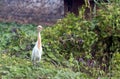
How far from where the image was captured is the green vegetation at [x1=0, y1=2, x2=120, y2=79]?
231 inches

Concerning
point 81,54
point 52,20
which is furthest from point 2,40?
point 52,20

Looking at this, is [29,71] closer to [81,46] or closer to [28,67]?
[28,67]

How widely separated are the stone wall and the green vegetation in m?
4.92

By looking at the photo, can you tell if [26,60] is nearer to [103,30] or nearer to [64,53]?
[64,53]

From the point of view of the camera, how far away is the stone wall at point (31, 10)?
458 inches

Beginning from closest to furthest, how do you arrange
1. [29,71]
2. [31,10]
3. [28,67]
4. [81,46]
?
[29,71]
[28,67]
[81,46]
[31,10]

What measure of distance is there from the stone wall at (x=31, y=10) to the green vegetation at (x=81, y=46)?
492cm

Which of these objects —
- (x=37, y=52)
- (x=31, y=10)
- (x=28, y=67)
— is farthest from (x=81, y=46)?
(x=31, y=10)

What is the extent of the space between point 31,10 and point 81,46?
5.74 meters

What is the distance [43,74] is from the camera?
5258 mm

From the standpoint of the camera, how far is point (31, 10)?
11.9 metres

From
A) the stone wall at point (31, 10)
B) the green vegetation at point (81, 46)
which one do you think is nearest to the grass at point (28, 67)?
Answer: the green vegetation at point (81, 46)

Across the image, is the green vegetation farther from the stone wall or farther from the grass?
the stone wall

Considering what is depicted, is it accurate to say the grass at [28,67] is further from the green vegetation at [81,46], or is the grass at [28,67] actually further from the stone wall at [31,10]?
the stone wall at [31,10]
